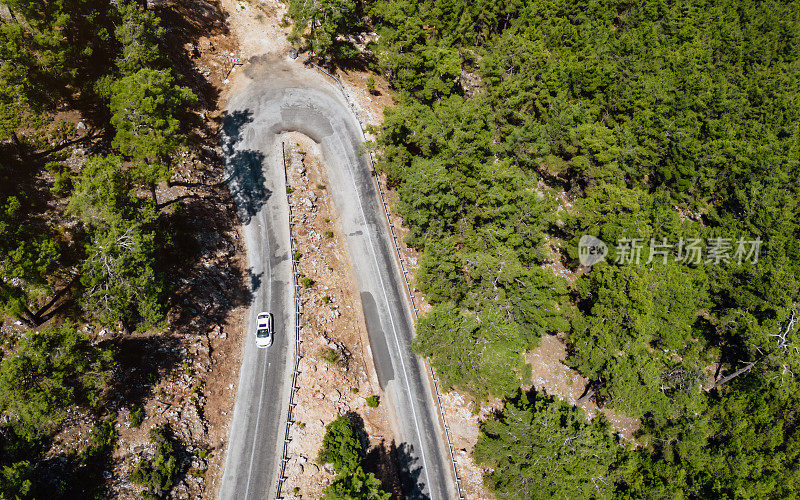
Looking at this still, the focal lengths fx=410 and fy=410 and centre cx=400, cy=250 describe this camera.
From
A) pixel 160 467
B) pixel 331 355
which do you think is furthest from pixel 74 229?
pixel 331 355

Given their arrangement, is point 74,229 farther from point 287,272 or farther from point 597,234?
point 597,234

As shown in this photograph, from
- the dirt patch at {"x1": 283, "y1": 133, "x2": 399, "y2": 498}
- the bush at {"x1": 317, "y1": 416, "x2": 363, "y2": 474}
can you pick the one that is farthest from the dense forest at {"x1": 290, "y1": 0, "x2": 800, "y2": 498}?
the bush at {"x1": 317, "y1": 416, "x2": 363, "y2": 474}

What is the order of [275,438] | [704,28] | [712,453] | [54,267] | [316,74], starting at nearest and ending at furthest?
[54,267], [275,438], [712,453], [316,74], [704,28]

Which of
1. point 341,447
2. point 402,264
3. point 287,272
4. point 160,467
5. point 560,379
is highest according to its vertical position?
point 402,264

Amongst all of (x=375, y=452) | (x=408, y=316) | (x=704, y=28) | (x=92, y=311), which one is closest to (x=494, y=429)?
(x=375, y=452)

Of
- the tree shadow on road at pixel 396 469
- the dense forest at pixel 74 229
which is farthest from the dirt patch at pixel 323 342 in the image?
the dense forest at pixel 74 229

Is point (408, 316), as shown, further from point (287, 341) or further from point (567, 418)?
point (567, 418)

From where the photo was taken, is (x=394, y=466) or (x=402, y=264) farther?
(x=402, y=264)
